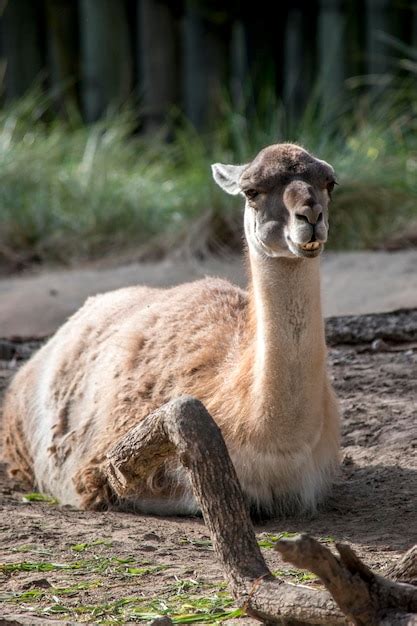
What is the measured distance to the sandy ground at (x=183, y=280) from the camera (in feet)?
27.1

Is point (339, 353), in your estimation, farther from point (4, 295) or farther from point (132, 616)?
point (132, 616)

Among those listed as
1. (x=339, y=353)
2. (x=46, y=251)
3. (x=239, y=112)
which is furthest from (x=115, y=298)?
(x=239, y=112)

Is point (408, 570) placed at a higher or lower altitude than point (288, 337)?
lower

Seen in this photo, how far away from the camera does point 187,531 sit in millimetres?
4992

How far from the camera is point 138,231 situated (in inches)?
462

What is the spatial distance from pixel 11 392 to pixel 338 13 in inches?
323

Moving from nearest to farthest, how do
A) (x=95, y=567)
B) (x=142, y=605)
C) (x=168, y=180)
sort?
(x=142, y=605) → (x=95, y=567) → (x=168, y=180)

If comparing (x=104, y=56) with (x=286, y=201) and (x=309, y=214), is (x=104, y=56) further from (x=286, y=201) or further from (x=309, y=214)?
(x=309, y=214)

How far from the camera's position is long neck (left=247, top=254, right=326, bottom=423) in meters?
4.86

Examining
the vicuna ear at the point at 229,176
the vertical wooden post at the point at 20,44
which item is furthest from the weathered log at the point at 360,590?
the vertical wooden post at the point at 20,44

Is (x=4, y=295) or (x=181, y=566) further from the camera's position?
(x=4, y=295)

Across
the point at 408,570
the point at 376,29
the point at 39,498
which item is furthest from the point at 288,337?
the point at 376,29

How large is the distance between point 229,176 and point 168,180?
23.9ft

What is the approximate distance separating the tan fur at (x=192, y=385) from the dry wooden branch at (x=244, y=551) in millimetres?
763
